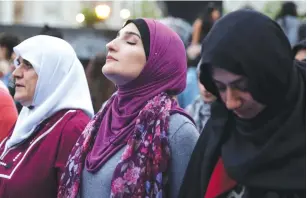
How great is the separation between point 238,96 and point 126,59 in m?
0.76

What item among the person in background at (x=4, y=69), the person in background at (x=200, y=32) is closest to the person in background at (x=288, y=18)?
the person in background at (x=200, y=32)

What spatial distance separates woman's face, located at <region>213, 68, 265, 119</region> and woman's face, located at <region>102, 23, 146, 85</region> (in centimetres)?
66

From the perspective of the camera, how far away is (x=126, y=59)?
119 inches

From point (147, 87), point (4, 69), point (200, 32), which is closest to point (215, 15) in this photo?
point (200, 32)

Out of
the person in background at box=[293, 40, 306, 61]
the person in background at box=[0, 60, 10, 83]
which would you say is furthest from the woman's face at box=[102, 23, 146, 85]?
the person in background at box=[0, 60, 10, 83]

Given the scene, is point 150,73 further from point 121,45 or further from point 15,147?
point 15,147

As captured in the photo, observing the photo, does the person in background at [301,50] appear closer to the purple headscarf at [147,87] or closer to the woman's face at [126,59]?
the purple headscarf at [147,87]

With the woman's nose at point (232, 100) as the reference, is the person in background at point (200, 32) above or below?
below

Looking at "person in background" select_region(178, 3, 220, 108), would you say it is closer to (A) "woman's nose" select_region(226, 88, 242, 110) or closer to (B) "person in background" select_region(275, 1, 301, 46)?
(B) "person in background" select_region(275, 1, 301, 46)

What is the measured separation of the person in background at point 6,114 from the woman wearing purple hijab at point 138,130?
0.97m

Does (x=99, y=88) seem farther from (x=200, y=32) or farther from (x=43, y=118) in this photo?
(x=200, y=32)

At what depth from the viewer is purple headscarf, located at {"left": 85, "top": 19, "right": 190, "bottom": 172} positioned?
3021 mm

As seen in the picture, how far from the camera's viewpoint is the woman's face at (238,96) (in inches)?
94.1

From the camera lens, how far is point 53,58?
3695 mm
